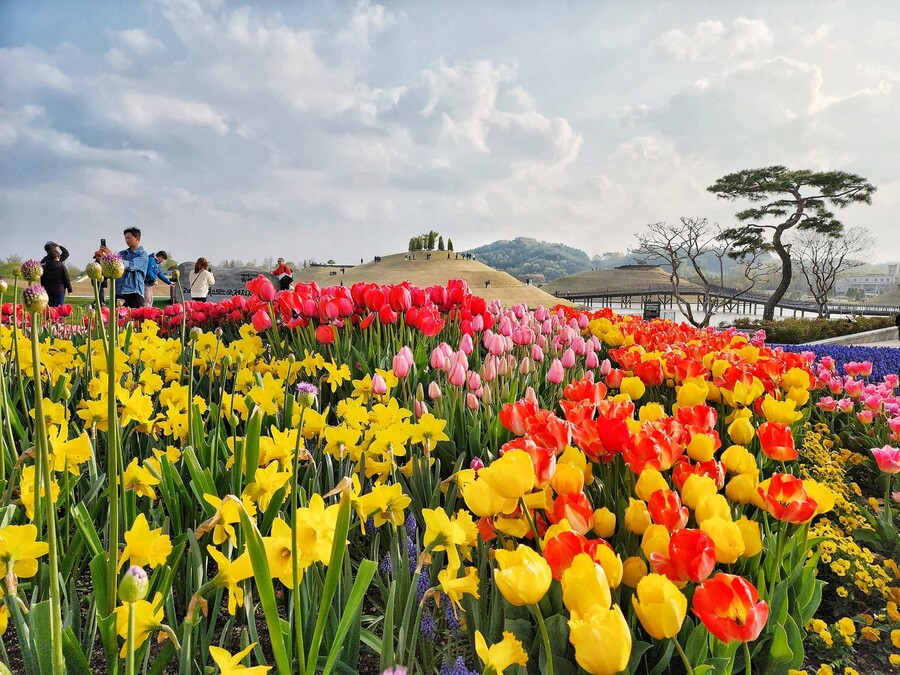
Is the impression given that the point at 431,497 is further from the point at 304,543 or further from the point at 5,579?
the point at 5,579

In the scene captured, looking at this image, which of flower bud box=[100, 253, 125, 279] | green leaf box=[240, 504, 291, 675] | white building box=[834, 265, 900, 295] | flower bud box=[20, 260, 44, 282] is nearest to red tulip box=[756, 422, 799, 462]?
green leaf box=[240, 504, 291, 675]

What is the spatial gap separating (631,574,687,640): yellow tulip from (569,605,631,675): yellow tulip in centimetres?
10

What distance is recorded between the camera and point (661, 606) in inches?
34.1

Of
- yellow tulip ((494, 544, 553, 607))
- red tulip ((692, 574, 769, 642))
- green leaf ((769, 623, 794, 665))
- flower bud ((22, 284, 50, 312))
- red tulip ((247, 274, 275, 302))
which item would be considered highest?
red tulip ((247, 274, 275, 302))

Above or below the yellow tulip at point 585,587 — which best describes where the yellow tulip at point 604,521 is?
below

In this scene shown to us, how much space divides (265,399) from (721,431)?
2.00 m

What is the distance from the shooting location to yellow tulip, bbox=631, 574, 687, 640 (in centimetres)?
86

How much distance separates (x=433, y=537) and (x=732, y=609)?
1.72 feet

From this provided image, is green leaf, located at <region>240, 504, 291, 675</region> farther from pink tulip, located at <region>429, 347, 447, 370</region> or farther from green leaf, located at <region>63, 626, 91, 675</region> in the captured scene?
pink tulip, located at <region>429, 347, 447, 370</region>

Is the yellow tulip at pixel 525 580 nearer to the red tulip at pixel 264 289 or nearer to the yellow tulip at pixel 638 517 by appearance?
the yellow tulip at pixel 638 517

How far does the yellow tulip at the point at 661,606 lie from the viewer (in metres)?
0.86

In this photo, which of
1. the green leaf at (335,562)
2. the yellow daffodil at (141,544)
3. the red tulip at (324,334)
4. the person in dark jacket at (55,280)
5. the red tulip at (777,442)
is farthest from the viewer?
the person in dark jacket at (55,280)

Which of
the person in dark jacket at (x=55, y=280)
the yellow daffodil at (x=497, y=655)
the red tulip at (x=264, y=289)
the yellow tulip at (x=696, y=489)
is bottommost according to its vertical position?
the yellow daffodil at (x=497, y=655)

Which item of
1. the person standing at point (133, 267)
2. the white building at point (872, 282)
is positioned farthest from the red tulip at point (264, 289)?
the white building at point (872, 282)
